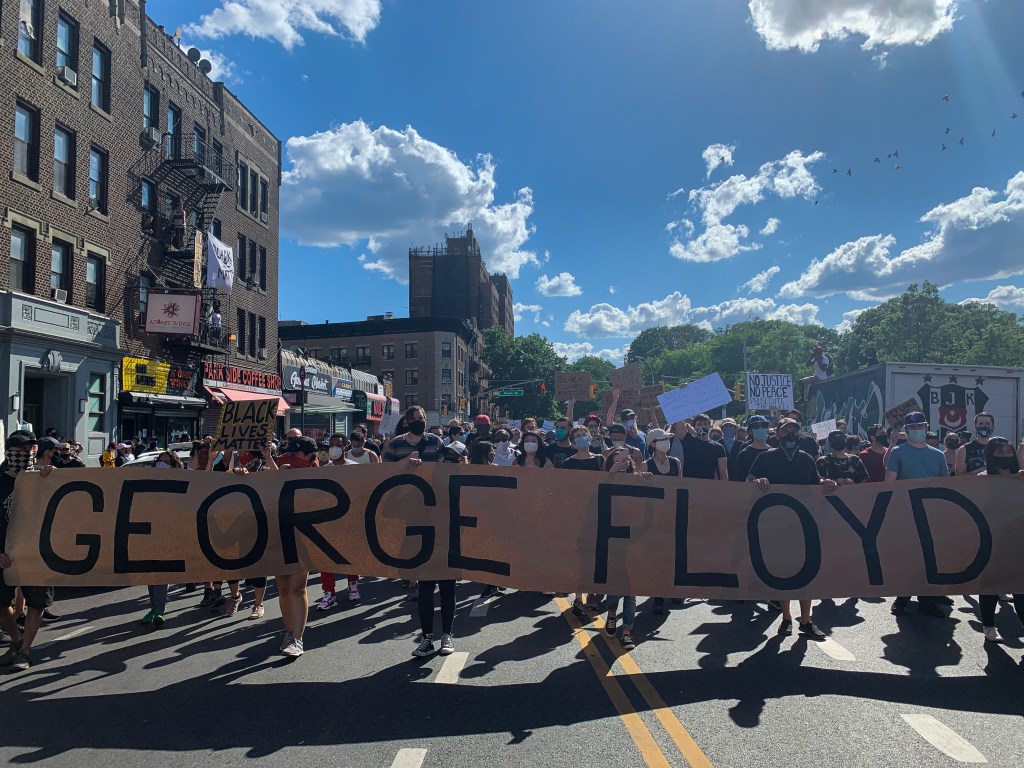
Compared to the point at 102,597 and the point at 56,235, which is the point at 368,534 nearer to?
the point at 102,597

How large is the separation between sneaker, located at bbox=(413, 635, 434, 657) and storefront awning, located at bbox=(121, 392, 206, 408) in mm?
18895

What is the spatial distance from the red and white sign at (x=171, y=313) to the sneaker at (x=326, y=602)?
17.7 metres

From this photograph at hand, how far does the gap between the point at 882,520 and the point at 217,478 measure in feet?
18.7

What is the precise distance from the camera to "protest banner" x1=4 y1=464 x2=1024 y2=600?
19.7 ft

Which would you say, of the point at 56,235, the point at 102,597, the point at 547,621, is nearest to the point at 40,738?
the point at 547,621

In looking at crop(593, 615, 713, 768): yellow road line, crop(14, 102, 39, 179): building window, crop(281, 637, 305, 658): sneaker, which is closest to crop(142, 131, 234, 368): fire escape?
crop(14, 102, 39, 179): building window

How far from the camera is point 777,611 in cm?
765

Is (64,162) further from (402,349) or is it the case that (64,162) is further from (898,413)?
(402,349)

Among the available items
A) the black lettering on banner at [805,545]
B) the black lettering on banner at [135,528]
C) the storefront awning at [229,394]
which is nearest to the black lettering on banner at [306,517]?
the black lettering on banner at [135,528]

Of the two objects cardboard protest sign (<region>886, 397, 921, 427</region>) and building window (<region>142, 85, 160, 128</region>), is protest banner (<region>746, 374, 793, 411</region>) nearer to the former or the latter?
cardboard protest sign (<region>886, 397, 921, 427</region>)

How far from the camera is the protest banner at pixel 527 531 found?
602 centimetres

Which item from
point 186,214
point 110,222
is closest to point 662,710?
point 110,222

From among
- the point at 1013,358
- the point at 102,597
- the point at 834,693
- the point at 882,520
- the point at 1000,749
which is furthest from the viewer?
the point at 1013,358

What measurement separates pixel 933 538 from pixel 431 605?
167 inches
